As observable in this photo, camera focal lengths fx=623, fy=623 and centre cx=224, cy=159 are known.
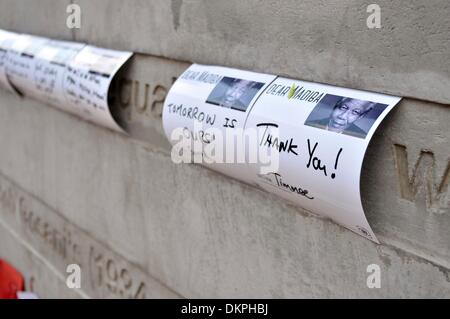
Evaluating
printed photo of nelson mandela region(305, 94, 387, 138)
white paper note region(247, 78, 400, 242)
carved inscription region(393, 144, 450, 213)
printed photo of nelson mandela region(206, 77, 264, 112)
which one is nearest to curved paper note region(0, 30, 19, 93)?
printed photo of nelson mandela region(206, 77, 264, 112)

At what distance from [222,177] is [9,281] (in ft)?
12.1

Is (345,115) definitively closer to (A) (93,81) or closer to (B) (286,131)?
(B) (286,131)

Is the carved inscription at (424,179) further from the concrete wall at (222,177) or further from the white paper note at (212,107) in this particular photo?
the white paper note at (212,107)

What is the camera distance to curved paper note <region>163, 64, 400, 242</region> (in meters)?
2.29

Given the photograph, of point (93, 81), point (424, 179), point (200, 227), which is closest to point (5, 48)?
point (93, 81)

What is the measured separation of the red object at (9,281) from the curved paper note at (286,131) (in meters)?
3.42

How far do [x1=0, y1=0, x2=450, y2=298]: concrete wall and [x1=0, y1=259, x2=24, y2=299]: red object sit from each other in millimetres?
240

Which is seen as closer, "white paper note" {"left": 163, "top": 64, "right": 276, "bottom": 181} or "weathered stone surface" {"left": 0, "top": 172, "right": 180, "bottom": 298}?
"white paper note" {"left": 163, "top": 64, "right": 276, "bottom": 181}

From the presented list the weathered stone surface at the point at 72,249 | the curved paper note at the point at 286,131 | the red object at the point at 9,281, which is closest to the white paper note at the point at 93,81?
the curved paper note at the point at 286,131

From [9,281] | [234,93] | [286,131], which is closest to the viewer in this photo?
[286,131]

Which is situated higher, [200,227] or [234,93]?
[234,93]

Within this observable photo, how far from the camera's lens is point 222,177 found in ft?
10.8

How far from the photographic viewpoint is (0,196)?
655cm

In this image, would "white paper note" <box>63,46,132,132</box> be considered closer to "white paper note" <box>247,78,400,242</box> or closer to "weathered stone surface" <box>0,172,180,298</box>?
"weathered stone surface" <box>0,172,180,298</box>
